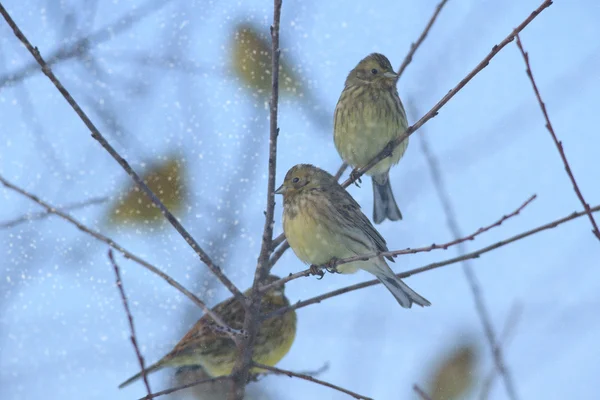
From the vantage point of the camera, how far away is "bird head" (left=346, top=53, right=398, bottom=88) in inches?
256

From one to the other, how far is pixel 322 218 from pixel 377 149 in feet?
4.88

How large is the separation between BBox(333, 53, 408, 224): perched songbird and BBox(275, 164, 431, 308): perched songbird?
97cm

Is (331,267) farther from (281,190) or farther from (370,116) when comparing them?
(370,116)

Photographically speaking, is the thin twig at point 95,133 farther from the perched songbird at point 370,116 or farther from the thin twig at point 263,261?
the perched songbird at point 370,116

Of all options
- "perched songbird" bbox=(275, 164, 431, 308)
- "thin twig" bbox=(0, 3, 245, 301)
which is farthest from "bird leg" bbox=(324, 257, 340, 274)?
"thin twig" bbox=(0, 3, 245, 301)

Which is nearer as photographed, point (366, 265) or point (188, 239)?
point (188, 239)

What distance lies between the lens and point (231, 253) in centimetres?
674

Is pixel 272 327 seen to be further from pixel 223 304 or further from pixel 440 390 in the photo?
pixel 440 390

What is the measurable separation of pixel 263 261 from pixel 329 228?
1301mm

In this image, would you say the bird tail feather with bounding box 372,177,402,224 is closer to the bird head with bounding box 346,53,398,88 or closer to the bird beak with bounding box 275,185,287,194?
the bird head with bounding box 346,53,398,88

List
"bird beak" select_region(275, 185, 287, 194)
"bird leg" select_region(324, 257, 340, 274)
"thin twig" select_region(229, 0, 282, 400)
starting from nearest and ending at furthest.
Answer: "thin twig" select_region(229, 0, 282, 400) < "bird leg" select_region(324, 257, 340, 274) < "bird beak" select_region(275, 185, 287, 194)

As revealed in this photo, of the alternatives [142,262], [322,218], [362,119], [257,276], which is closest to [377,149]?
[362,119]

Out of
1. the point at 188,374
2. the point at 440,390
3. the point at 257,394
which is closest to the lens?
the point at 440,390

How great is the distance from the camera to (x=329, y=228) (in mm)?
5012
